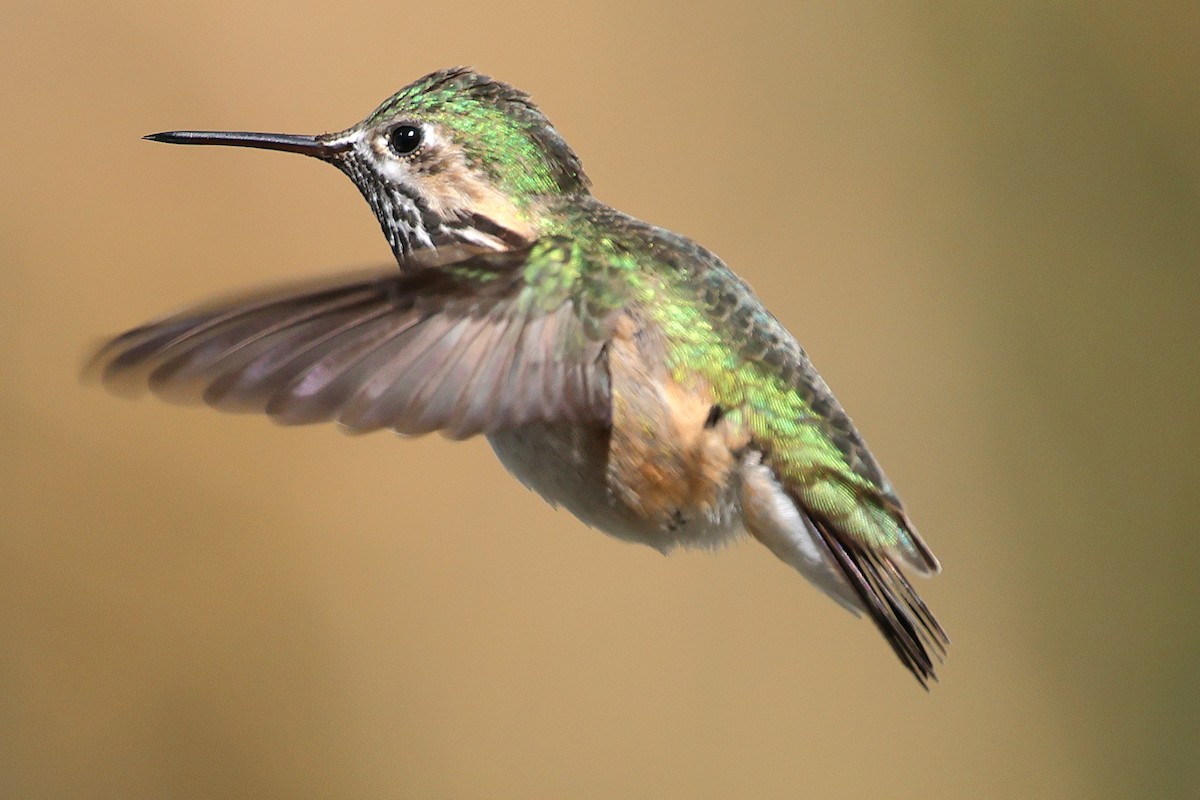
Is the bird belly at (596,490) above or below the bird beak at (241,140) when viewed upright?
below

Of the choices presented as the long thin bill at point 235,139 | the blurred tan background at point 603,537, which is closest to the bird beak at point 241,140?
the long thin bill at point 235,139

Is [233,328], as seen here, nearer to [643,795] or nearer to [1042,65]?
[643,795]

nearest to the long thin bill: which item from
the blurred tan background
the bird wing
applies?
the bird wing

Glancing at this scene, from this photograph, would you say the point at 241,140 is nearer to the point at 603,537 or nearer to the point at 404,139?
the point at 404,139

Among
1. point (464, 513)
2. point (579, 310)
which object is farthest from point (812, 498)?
point (464, 513)

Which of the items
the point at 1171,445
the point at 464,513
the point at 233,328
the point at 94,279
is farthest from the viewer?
the point at 1171,445

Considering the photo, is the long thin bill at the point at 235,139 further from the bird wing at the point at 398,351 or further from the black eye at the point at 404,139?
the bird wing at the point at 398,351

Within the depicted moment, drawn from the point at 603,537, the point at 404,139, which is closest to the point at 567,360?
the point at 404,139
